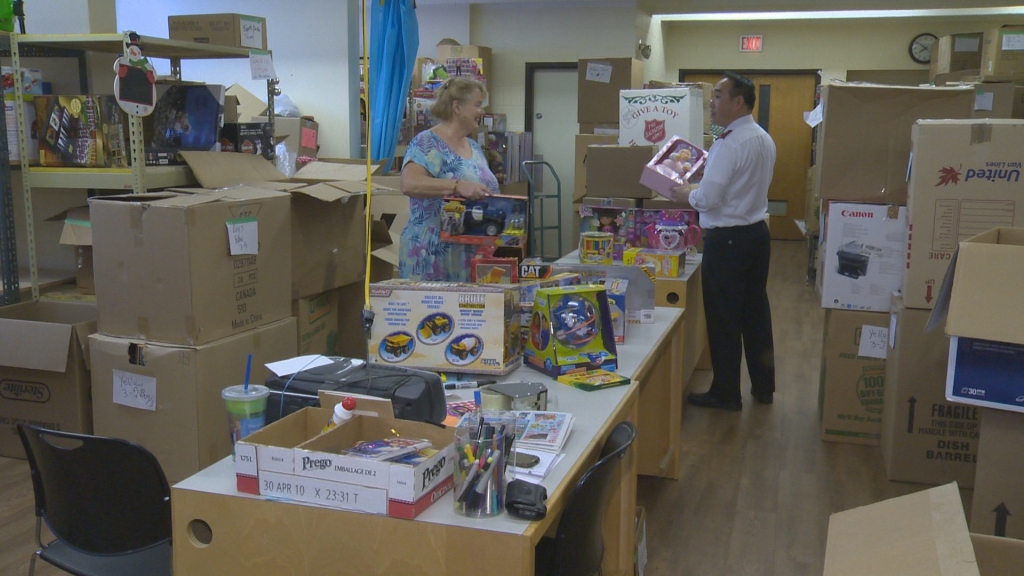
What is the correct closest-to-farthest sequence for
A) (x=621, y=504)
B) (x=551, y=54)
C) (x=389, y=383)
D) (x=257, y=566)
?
(x=257, y=566), (x=389, y=383), (x=621, y=504), (x=551, y=54)

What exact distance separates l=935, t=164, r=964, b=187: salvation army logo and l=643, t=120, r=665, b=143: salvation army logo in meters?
2.12

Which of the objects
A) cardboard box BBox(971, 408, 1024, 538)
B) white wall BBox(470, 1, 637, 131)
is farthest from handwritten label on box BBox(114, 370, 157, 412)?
white wall BBox(470, 1, 637, 131)

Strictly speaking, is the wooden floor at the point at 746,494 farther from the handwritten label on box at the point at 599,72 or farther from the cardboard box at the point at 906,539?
the handwritten label on box at the point at 599,72

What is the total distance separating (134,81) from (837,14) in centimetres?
757

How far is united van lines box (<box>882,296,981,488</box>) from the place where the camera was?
3215 millimetres

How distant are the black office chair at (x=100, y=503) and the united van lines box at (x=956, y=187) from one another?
8.46 ft

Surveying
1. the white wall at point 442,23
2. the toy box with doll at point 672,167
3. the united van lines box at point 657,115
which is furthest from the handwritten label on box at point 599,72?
the toy box with doll at point 672,167

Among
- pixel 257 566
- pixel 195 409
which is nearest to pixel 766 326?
pixel 195 409

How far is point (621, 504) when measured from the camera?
2.15 m

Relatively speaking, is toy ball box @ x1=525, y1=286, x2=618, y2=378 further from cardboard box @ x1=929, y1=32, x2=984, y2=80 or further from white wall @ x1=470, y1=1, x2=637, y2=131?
cardboard box @ x1=929, y1=32, x2=984, y2=80

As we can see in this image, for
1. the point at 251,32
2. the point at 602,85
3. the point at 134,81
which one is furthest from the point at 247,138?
the point at 602,85

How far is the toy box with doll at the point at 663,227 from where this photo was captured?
4098 mm

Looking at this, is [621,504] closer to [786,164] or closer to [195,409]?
[195,409]

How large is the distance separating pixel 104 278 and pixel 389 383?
4.93 ft
